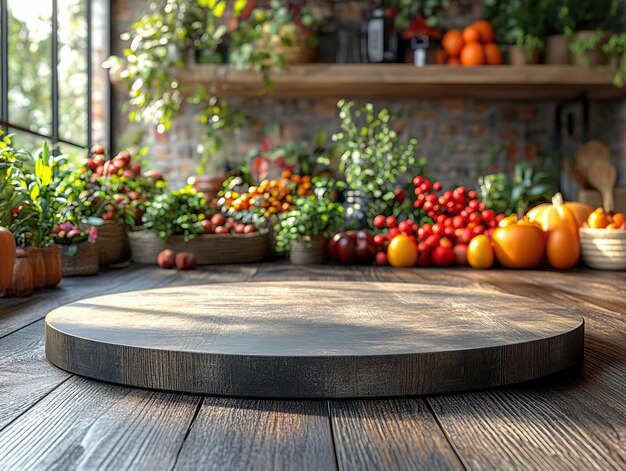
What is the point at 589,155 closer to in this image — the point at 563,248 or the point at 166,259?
the point at 563,248

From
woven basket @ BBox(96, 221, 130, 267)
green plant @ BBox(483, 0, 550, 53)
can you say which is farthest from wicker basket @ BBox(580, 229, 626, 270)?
woven basket @ BBox(96, 221, 130, 267)

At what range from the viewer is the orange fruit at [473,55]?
14.2 ft

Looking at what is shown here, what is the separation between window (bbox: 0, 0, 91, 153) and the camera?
3.83m

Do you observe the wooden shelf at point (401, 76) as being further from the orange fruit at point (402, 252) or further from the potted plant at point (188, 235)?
the orange fruit at point (402, 252)

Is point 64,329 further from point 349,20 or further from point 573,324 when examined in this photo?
point 349,20

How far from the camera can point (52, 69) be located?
12.3 feet

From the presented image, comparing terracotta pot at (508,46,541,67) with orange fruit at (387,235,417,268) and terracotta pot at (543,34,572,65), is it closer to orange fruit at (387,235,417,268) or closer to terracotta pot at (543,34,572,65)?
terracotta pot at (543,34,572,65)

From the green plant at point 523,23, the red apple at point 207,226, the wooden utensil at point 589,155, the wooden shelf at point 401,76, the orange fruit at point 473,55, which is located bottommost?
the red apple at point 207,226

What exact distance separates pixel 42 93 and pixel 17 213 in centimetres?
320

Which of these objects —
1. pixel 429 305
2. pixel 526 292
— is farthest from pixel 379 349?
pixel 526 292

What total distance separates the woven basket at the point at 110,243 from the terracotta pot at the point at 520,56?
2.37 meters

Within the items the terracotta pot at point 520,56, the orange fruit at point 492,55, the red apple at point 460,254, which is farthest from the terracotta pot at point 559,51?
the red apple at point 460,254

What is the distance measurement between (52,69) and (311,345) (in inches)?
120

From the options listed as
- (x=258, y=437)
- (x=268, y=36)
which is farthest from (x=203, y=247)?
(x=258, y=437)
